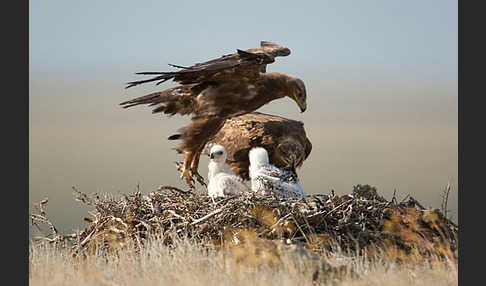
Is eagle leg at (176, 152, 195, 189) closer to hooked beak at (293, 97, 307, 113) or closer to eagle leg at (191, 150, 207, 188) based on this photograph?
eagle leg at (191, 150, 207, 188)

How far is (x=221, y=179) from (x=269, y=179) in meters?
0.56

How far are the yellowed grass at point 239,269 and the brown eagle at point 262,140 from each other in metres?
2.13

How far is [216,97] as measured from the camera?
8.59m

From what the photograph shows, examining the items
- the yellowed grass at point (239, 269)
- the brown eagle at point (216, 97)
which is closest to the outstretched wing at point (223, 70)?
the brown eagle at point (216, 97)

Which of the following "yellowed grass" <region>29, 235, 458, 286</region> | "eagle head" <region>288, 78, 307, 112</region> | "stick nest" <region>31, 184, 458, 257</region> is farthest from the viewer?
"eagle head" <region>288, 78, 307, 112</region>

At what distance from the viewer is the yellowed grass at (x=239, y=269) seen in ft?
18.1

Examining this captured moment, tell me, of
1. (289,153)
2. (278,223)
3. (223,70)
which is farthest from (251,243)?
(223,70)

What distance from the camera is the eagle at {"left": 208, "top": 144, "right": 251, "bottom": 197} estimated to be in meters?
7.76

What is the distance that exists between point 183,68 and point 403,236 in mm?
3214

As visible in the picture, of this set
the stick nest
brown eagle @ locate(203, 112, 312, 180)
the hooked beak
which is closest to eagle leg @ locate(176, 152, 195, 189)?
brown eagle @ locate(203, 112, 312, 180)

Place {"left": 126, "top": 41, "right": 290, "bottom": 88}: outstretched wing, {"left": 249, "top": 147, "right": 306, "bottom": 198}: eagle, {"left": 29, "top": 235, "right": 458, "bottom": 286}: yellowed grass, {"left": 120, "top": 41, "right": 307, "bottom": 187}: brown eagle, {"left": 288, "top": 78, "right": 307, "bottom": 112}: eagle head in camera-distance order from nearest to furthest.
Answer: {"left": 29, "top": 235, "right": 458, "bottom": 286}: yellowed grass → {"left": 249, "top": 147, "right": 306, "bottom": 198}: eagle → {"left": 126, "top": 41, "right": 290, "bottom": 88}: outstretched wing → {"left": 120, "top": 41, "right": 307, "bottom": 187}: brown eagle → {"left": 288, "top": 78, "right": 307, "bottom": 112}: eagle head

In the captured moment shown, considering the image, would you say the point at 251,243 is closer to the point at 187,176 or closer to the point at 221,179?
the point at 221,179

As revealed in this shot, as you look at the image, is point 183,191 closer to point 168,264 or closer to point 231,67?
point 231,67

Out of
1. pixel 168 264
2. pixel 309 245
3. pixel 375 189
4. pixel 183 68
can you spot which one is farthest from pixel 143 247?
pixel 375 189
